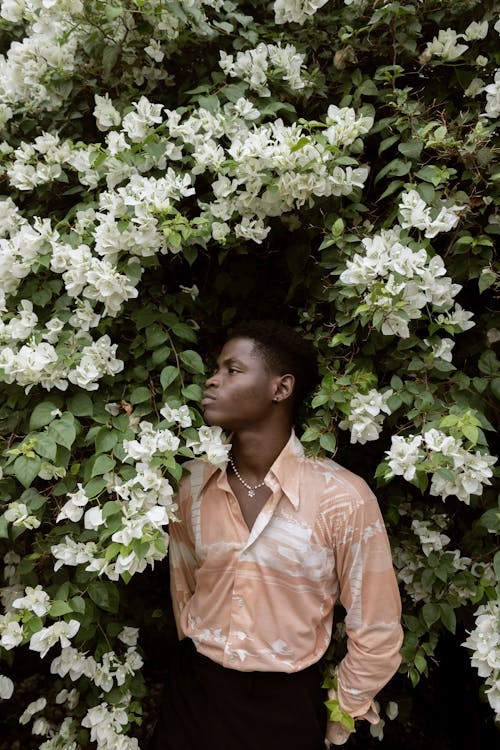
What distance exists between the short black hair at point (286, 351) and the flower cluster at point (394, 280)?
298 millimetres

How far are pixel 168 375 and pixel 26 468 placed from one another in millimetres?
472

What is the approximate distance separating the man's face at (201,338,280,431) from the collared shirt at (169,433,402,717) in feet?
0.52

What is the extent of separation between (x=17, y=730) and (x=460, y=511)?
2617mm

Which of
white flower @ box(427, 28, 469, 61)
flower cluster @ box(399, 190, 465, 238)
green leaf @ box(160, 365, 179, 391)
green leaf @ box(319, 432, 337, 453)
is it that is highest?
white flower @ box(427, 28, 469, 61)

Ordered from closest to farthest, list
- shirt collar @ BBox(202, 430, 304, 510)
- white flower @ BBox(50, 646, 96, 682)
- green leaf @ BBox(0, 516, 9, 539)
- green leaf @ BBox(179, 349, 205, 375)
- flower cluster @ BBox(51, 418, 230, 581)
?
flower cluster @ BBox(51, 418, 230, 581) → green leaf @ BBox(0, 516, 9, 539) → shirt collar @ BBox(202, 430, 304, 510) → green leaf @ BBox(179, 349, 205, 375) → white flower @ BBox(50, 646, 96, 682)

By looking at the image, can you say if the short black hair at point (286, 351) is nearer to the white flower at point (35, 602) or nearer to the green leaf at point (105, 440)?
the green leaf at point (105, 440)

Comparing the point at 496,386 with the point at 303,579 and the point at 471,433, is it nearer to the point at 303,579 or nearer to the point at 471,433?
the point at 471,433

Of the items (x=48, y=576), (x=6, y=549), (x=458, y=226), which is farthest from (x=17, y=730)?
(x=458, y=226)

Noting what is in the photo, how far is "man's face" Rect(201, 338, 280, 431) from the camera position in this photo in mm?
1695

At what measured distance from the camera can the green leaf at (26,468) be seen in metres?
1.53

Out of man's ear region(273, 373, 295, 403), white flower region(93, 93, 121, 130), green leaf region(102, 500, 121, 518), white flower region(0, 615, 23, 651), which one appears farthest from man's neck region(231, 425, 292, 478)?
white flower region(93, 93, 121, 130)


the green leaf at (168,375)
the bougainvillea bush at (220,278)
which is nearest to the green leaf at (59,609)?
the bougainvillea bush at (220,278)

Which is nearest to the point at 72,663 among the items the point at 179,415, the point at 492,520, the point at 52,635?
the point at 52,635

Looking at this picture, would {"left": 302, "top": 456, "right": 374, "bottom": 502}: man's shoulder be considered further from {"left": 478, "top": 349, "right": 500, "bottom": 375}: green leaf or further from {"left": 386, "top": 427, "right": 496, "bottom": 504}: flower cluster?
{"left": 478, "top": 349, "right": 500, "bottom": 375}: green leaf
